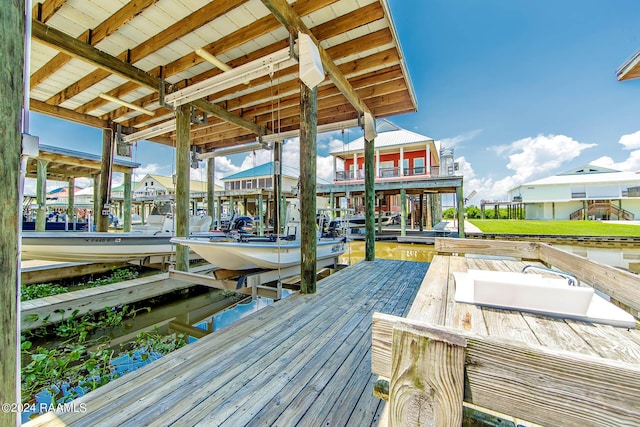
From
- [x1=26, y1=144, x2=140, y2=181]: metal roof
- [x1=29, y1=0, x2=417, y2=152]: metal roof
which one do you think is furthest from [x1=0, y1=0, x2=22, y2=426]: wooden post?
[x1=26, y1=144, x2=140, y2=181]: metal roof

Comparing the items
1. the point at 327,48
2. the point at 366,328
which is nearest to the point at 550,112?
the point at 327,48

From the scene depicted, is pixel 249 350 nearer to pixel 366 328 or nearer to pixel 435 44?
pixel 366 328

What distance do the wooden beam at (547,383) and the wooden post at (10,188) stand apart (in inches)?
62.9

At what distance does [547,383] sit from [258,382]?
1.75 meters

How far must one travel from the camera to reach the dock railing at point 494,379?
540mm

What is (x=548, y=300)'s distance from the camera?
3.81 ft

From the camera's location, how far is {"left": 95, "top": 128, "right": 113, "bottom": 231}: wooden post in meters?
5.83

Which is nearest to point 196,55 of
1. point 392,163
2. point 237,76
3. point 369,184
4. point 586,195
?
point 237,76

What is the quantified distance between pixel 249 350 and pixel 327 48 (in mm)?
4129

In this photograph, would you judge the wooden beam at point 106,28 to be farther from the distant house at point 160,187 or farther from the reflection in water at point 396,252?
the distant house at point 160,187

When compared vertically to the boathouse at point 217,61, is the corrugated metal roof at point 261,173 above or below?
above

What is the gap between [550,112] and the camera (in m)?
19.7

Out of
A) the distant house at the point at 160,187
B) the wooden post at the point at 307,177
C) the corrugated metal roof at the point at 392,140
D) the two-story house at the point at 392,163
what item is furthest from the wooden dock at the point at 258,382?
the distant house at the point at 160,187

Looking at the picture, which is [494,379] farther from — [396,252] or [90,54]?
[396,252]
